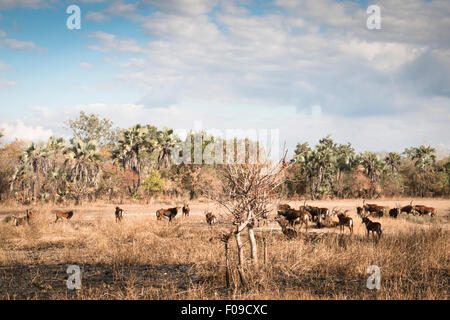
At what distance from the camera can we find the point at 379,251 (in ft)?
33.8

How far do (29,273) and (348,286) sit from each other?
8398 millimetres

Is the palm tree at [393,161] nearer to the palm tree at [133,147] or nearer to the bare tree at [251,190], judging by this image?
the palm tree at [133,147]

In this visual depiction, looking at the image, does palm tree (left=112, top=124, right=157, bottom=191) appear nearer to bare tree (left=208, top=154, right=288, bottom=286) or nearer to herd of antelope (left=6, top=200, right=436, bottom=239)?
herd of antelope (left=6, top=200, right=436, bottom=239)

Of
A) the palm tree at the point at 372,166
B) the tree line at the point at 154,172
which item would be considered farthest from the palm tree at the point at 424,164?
the palm tree at the point at 372,166

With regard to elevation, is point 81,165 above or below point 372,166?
above

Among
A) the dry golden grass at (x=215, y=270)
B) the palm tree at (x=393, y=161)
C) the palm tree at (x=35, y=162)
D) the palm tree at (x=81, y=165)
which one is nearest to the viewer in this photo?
the dry golden grass at (x=215, y=270)

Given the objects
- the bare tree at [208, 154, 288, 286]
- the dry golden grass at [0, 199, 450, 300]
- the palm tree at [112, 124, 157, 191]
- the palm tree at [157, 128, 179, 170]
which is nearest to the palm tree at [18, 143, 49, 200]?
the palm tree at [112, 124, 157, 191]

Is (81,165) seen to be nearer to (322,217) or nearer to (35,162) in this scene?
(35,162)

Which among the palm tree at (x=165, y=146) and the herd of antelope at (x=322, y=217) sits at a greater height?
the palm tree at (x=165, y=146)

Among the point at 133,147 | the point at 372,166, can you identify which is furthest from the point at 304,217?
the point at 372,166

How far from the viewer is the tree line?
3186cm

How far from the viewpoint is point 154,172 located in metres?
37.2

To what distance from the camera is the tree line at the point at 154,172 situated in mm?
31859

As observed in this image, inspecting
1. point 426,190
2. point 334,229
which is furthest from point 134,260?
point 426,190
